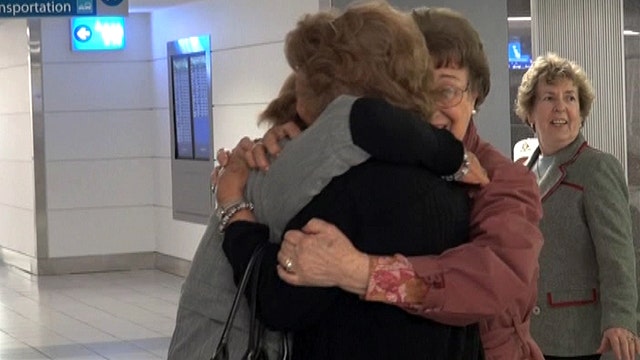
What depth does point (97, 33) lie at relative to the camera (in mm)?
14531

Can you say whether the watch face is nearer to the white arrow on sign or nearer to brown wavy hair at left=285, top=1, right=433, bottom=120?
the white arrow on sign

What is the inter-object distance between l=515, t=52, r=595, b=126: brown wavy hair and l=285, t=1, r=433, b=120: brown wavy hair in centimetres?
203

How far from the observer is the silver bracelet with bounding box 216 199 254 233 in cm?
223

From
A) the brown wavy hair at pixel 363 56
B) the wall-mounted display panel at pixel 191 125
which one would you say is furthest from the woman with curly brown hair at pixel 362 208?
the wall-mounted display panel at pixel 191 125

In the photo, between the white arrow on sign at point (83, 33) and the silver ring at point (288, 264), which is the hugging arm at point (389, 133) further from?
the white arrow on sign at point (83, 33)

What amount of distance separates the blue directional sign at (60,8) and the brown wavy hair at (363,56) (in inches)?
362

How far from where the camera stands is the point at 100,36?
1450cm

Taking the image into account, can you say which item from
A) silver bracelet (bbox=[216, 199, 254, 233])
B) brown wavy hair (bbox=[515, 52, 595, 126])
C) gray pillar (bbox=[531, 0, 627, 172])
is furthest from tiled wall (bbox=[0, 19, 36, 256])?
silver bracelet (bbox=[216, 199, 254, 233])

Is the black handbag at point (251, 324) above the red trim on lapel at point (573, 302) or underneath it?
above

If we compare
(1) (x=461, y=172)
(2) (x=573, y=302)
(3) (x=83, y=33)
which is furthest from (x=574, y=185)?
(3) (x=83, y=33)

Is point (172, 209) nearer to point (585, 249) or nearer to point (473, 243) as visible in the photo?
point (585, 249)

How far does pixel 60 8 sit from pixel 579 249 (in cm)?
806

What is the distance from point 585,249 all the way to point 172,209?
34.5ft

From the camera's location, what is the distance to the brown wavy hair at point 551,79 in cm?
416
